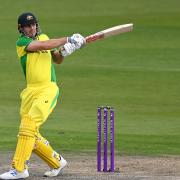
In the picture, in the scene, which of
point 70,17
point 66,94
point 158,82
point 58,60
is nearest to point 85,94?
point 66,94

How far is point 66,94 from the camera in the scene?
66.1ft

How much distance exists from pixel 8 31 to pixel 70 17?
4.81 metres

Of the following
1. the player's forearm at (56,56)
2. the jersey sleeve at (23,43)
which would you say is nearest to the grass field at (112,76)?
the player's forearm at (56,56)

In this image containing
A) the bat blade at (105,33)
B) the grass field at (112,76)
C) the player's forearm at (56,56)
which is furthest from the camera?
the grass field at (112,76)

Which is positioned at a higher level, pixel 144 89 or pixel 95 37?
pixel 95 37

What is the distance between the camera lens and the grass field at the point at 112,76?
14.4m

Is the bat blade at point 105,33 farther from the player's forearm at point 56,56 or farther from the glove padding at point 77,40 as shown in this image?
the player's forearm at point 56,56

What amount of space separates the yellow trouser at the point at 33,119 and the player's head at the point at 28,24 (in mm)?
635

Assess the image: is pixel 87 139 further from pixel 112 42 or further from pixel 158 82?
pixel 112 42

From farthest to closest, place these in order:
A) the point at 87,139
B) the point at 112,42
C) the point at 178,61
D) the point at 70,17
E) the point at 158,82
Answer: the point at 70,17 → the point at 112,42 → the point at 178,61 → the point at 158,82 → the point at 87,139

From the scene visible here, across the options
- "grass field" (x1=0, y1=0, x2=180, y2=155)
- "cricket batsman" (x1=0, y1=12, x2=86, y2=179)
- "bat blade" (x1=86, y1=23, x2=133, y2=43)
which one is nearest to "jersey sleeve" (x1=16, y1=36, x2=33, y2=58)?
"cricket batsman" (x1=0, y1=12, x2=86, y2=179)

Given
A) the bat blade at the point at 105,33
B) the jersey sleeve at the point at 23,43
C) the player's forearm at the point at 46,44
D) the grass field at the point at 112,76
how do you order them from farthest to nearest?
the grass field at the point at 112,76 → the bat blade at the point at 105,33 → the jersey sleeve at the point at 23,43 → the player's forearm at the point at 46,44

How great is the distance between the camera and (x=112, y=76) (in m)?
23.0

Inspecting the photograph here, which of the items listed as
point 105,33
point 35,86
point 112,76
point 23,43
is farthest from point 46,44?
point 112,76
